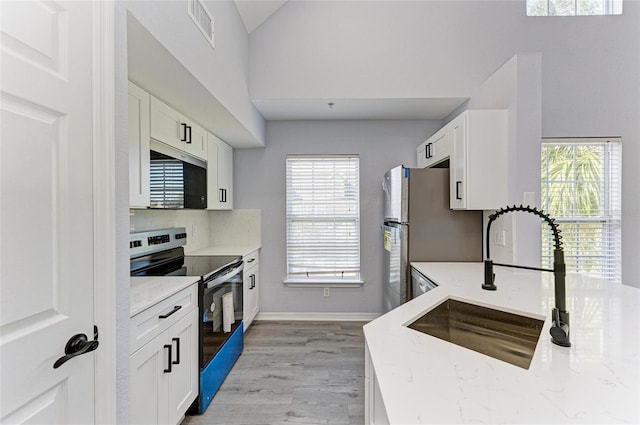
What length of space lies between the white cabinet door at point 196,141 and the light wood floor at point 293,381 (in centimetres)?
188

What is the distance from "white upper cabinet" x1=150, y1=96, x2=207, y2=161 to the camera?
1.99 meters

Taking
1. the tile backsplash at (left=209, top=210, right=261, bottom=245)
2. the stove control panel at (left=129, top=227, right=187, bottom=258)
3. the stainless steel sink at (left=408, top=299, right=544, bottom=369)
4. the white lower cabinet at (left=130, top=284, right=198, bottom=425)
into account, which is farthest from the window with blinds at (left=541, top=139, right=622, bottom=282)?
the stove control panel at (left=129, top=227, right=187, bottom=258)

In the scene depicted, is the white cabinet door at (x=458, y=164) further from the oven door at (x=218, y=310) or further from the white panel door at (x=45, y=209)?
the white panel door at (x=45, y=209)

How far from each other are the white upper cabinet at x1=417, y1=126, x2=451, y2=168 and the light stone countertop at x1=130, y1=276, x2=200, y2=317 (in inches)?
91.0

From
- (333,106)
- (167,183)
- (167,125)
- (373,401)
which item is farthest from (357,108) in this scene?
(373,401)

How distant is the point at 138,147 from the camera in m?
1.82

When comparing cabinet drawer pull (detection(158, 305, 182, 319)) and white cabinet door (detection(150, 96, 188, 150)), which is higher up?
white cabinet door (detection(150, 96, 188, 150))

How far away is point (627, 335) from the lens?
1.06m

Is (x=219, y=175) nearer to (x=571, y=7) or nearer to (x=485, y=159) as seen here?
(x=485, y=159)

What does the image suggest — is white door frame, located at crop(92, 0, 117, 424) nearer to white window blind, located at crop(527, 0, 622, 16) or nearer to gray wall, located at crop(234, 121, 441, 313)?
gray wall, located at crop(234, 121, 441, 313)

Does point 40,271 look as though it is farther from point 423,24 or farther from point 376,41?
point 423,24

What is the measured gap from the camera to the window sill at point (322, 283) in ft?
11.9

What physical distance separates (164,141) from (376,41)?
2225 millimetres

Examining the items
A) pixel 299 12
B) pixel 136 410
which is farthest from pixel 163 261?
pixel 299 12
